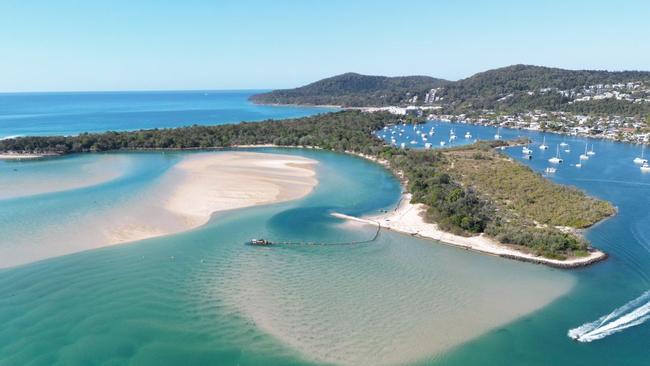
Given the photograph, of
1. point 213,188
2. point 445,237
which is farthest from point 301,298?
point 213,188

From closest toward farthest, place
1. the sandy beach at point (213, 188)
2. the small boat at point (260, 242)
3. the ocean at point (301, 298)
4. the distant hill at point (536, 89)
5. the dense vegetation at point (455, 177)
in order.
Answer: the ocean at point (301, 298)
the small boat at point (260, 242)
the dense vegetation at point (455, 177)
the sandy beach at point (213, 188)
the distant hill at point (536, 89)

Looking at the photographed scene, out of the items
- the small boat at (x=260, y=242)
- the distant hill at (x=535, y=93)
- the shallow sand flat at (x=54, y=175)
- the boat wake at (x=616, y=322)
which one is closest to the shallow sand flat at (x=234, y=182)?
the small boat at (x=260, y=242)

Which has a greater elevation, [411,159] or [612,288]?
[411,159]

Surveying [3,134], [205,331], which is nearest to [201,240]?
[205,331]

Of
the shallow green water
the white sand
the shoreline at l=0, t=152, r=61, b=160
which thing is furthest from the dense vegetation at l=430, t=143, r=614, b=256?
the white sand

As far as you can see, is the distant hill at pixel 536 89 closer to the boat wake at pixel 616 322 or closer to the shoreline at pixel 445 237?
the shoreline at pixel 445 237

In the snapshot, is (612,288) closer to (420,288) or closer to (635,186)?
(420,288)
